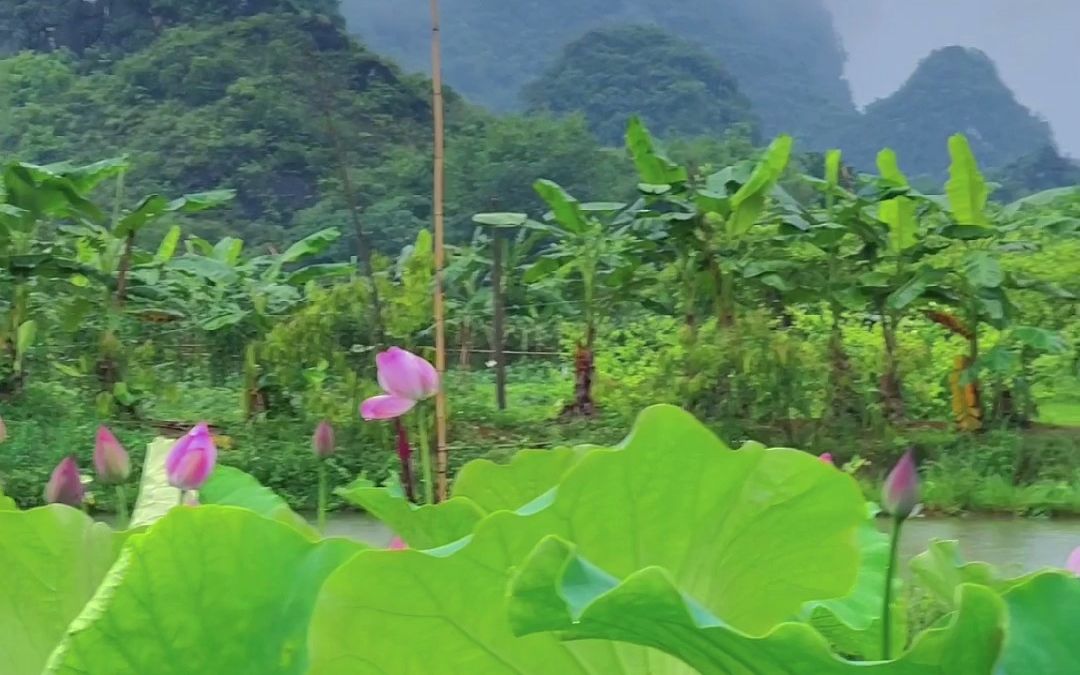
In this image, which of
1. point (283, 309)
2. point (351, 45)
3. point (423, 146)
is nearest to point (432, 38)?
point (283, 309)

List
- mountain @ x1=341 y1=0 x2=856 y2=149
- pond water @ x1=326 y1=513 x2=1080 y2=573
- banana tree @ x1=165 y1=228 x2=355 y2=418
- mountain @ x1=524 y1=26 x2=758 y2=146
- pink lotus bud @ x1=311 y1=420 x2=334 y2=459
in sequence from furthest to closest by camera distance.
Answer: mountain @ x1=341 y1=0 x2=856 y2=149, mountain @ x1=524 y1=26 x2=758 y2=146, banana tree @ x1=165 y1=228 x2=355 y2=418, pond water @ x1=326 y1=513 x2=1080 y2=573, pink lotus bud @ x1=311 y1=420 x2=334 y2=459

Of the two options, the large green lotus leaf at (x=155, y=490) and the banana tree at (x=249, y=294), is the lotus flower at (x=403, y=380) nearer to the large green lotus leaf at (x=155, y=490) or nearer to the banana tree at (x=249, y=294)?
the large green lotus leaf at (x=155, y=490)

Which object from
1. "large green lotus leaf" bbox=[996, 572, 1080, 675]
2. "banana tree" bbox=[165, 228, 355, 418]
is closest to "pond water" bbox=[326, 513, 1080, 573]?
"banana tree" bbox=[165, 228, 355, 418]

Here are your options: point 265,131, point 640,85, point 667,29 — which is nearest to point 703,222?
point 265,131

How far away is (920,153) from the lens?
31.0 m

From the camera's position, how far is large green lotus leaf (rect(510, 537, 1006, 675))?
235 millimetres

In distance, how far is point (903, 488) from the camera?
1.30 feet

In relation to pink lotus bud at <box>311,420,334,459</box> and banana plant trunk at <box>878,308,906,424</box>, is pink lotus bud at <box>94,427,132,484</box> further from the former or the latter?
banana plant trunk at <box>878,308,906,424</box>

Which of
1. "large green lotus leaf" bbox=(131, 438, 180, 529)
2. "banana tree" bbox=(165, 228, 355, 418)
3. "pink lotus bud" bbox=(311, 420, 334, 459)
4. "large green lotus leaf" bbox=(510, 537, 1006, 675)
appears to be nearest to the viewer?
"large green lotus leaf" bbox=(510, 537, 1006, 675)

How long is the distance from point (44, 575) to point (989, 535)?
361cm

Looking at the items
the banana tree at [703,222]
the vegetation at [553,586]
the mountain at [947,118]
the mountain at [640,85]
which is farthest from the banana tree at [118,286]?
the mountain at [947,118]

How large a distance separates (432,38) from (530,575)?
1.18 m

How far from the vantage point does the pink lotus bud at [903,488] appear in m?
0.39

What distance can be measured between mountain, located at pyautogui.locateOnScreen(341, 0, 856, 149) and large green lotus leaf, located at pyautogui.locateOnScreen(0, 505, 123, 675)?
26.5 meters
